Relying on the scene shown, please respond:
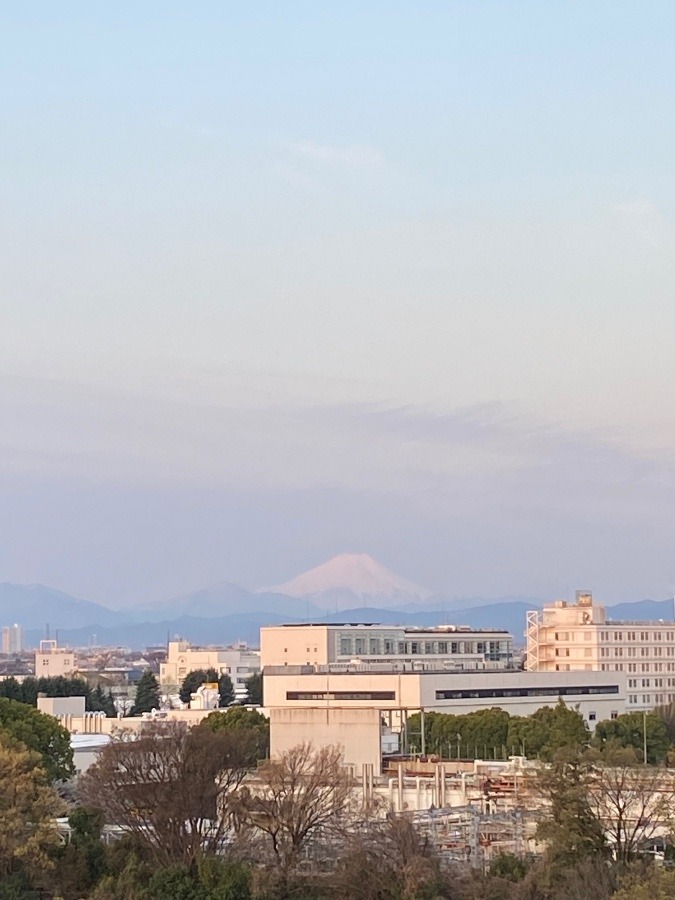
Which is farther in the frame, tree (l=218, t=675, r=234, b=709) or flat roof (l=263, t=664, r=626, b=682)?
tree (l=218, t=675, r=234, b=709)

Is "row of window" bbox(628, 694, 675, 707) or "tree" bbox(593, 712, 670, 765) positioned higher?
"row of window" bbox(628, 694, 675, 707)

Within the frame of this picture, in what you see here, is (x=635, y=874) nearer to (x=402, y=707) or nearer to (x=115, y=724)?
(x=402, y=707)

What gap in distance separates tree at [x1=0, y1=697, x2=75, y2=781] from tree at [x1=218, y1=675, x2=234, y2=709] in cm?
4698

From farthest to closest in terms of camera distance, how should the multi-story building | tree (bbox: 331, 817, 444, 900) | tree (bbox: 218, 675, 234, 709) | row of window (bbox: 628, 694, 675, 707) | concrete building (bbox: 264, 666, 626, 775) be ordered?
tree (bbox: 218, 675, 234, 709) < the multi-story building < row of window (bbox: 628, 694, 675, 707) < concrete building (bbox: 264, 666, 626, 775) < tree (bbox: 331, 817, 444, 900)

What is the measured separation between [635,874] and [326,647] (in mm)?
68832

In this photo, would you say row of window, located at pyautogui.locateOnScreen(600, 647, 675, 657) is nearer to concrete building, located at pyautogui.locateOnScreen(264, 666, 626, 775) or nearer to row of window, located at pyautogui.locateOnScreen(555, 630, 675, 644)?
row of window, located at pyautogui.locateOnScreen(555, 630, 675, 644)

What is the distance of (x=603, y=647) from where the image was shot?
91.2 metres

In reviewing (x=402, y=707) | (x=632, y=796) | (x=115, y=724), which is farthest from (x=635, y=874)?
(x=115, y=724)

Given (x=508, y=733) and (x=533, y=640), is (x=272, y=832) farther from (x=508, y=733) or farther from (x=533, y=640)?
(x=533, y=640)

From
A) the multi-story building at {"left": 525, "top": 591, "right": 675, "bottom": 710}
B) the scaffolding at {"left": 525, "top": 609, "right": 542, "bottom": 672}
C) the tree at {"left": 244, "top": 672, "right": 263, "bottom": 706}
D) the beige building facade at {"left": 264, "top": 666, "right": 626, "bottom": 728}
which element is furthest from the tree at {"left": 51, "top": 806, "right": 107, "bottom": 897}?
the tree at {"left": 244, "top": 672, "right": 263, "bottom": 706}

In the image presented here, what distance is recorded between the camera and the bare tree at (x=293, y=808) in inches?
1309

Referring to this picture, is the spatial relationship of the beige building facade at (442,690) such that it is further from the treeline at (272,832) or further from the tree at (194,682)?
the treeline at (272,832)

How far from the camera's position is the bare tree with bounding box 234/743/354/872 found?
33.2 metres

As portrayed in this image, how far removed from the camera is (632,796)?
31.4m
